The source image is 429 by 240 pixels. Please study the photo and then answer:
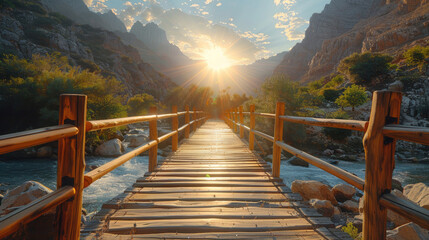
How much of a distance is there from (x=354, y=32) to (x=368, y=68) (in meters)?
49.3

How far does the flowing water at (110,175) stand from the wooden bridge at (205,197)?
3.52 m

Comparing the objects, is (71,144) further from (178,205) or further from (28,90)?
(28,90)

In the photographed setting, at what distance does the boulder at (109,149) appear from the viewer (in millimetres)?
9648

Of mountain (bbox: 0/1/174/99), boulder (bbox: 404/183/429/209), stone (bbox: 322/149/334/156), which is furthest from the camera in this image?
mountain (bbox: 0/1/174/99)

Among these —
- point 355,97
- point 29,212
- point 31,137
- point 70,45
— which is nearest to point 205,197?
point 29,212

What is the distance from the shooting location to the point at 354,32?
65.4m

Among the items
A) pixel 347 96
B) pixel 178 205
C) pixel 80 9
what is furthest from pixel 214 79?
pixel 178 205

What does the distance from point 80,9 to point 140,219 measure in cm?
11917

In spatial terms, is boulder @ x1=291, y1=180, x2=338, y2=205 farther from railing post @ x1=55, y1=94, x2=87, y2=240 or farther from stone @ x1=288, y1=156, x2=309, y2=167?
railing post @ x1=55, y1=94, x2=87, y2=240

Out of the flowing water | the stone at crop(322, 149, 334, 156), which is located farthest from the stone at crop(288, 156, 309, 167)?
the stone at crop(322, 149, 334, 156)

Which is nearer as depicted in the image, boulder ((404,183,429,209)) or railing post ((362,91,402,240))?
railing post ((362,91,402,240))

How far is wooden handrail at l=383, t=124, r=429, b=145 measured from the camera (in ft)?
2.75

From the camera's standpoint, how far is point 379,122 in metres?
1.06

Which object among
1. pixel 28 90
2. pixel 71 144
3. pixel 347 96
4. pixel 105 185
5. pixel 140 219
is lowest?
pixel 105 185
